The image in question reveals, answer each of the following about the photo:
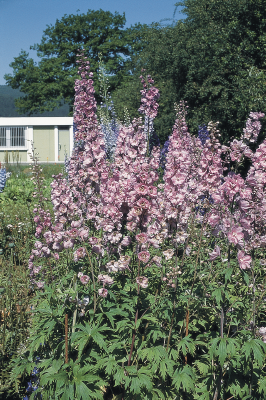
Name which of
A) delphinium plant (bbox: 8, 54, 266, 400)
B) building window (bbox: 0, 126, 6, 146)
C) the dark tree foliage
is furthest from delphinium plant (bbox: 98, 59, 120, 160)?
building window (bbox: 0, 126, 6, 146)

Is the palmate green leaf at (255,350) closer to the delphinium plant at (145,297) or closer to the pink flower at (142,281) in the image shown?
the delphinium plant at (145,297)

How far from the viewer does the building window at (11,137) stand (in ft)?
119

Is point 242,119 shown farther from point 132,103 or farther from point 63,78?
point 63,78

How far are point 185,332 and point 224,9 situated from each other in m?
16.0

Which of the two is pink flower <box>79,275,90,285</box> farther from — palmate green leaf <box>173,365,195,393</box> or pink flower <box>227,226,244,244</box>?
pink flower <box>227,226,244,244</box>

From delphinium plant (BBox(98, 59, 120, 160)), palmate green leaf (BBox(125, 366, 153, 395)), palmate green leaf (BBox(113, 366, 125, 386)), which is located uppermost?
delphinium plant (BBox(98, 59, 120, 160))

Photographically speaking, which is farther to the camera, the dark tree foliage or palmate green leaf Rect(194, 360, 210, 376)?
the dark tree foliage

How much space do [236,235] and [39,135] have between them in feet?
117

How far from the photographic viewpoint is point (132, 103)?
972 inches

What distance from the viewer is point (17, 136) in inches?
1435

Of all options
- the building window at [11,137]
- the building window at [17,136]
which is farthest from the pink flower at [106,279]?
the building window at [11,137]

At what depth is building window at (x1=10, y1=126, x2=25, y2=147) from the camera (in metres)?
35.9

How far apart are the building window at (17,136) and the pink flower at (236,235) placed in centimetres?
3612

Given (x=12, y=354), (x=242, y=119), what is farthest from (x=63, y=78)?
(x=12, y=354)
